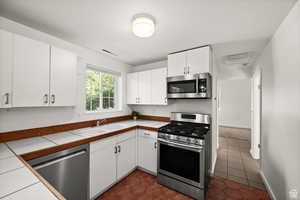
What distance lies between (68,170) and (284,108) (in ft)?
8.63

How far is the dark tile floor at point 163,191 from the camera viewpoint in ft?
6.10

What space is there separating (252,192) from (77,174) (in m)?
2.60

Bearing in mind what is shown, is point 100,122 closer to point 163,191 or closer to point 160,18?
point 163,191

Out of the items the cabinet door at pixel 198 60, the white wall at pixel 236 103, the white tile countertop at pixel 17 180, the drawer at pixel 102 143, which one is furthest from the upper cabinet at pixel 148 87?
the white wall at pixel 236 103

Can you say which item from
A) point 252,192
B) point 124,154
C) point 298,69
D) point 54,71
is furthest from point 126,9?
point 252,192

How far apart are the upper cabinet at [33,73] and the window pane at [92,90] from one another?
651mm

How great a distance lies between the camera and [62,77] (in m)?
1.72

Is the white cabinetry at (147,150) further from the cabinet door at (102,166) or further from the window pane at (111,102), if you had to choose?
the window pane at (111,102)

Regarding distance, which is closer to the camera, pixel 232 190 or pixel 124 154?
pixel 232 190

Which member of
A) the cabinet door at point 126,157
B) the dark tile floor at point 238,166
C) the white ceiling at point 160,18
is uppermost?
the white ceiling at point 160,18

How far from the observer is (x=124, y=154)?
225 centimetres

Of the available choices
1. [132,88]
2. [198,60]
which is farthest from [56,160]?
[198,60]

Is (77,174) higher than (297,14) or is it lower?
lower

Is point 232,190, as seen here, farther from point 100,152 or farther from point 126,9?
point 126,9
